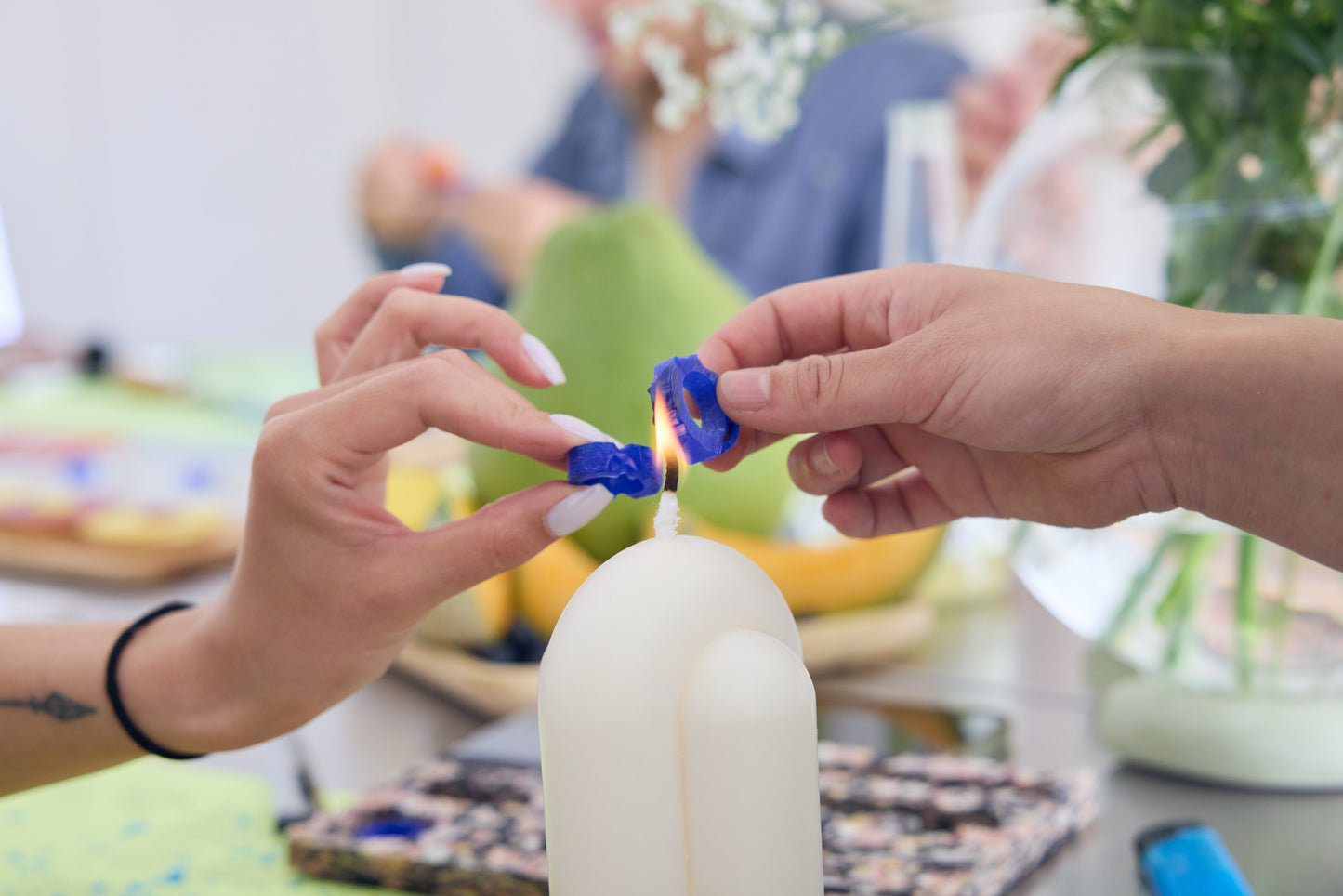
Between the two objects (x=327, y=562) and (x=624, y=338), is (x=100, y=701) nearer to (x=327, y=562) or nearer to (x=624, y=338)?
(x=327, y=562)

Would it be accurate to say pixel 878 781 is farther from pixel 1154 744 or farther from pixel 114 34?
pixel 114 34

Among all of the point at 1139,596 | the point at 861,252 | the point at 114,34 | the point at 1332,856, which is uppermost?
the point at 114,34

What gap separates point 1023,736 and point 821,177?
5.00ft

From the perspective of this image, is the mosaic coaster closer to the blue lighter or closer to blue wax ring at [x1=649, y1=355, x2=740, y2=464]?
the blue lighter

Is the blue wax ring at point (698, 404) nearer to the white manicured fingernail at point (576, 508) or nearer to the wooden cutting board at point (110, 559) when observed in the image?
the white manicured fingernail at point (576, 508)

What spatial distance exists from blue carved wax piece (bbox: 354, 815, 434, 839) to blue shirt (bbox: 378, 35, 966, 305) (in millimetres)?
1544

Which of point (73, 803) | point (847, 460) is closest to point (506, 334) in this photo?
point (847, 460)

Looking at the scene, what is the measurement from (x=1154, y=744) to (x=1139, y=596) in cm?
11

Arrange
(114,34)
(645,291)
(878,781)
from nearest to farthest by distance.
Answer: (878,781), (645,291), (114,34)

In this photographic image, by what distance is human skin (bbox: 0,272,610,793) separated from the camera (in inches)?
18.4

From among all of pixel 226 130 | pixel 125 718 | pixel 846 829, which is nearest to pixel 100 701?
pixel 125 718

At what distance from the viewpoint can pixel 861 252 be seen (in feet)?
7.06

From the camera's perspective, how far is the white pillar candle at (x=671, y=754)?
0.40 meters

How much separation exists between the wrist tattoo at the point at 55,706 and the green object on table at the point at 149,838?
12 centimetres
